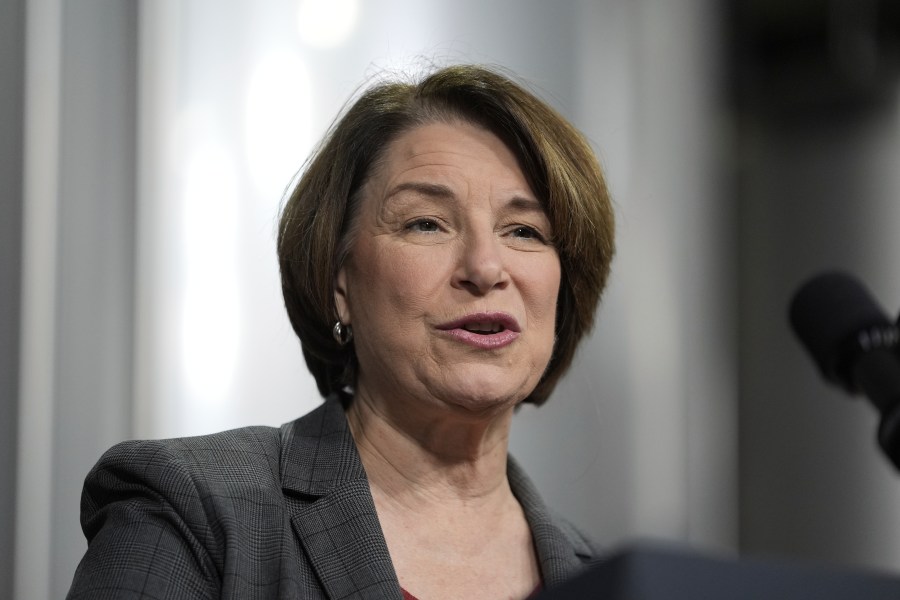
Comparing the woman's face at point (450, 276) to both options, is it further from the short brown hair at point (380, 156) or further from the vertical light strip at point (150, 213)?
the vertical light strip at point (150, 213)

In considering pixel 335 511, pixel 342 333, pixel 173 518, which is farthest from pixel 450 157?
pixel 173 518

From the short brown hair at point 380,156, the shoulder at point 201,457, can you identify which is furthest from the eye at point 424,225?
the shoulder at point 201,457

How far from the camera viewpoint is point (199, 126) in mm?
2357

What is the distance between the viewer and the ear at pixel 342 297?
64.1 inches

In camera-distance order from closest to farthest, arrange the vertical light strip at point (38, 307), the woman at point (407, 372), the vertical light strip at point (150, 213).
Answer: the woman at point (407, 372) → the vertical light strip at point (38, 307) → the vertical light strip at point (150, 213)

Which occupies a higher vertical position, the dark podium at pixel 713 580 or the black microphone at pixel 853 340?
the black microphone at pixel 853 340

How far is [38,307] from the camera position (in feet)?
6.91

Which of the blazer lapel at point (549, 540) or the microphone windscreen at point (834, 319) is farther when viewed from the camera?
the blazer lapel at point (549, 540)

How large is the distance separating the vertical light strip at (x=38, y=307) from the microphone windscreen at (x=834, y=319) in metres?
1.71

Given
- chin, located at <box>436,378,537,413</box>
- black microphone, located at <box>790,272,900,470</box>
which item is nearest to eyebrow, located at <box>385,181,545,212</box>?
→ chin, located at <box>436,378,537,413</box>

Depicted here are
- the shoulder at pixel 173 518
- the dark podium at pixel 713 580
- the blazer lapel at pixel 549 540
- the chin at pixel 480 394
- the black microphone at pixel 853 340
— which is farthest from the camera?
the blazer lapel at pixel 549 540

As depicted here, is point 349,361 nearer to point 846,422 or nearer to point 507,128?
point 507,128

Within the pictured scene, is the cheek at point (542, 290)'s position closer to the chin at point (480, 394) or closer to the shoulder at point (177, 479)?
the chin at point (480, 394)

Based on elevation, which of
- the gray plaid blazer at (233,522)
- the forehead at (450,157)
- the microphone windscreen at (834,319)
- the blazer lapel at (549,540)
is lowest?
the blazer lapel at (549,540)
